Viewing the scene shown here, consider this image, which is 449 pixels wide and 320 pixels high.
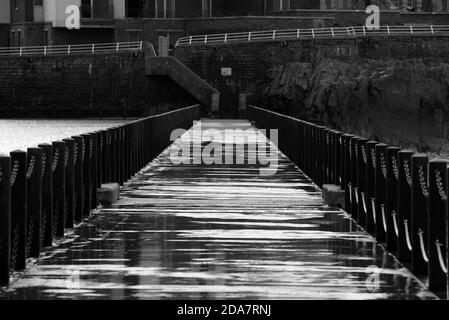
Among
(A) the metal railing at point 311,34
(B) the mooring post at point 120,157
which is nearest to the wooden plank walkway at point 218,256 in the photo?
(B) the mooring post at point 120,157

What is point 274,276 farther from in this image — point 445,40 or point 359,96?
point 445,40

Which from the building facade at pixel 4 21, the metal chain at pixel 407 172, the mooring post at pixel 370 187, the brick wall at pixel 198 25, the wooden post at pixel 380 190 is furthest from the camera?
the building facade at pixel 4 21

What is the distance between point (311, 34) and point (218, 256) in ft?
224

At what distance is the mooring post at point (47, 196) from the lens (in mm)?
13852

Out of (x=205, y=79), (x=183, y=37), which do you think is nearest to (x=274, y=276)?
(x=205, y=79)

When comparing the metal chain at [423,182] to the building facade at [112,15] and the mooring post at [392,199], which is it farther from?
the building facade at [112,15]

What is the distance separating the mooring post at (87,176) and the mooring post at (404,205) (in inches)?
228

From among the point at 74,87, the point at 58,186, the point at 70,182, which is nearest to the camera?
the point at 58,186

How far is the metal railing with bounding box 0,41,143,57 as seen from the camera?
80.8 metres

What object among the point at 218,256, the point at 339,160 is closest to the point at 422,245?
the point at 218,256

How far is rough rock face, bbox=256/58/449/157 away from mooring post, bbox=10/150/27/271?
203 ft

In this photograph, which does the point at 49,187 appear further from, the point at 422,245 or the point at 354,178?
the point at 354,178

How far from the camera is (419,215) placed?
11969 millimetres

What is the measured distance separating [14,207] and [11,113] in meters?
69.5
